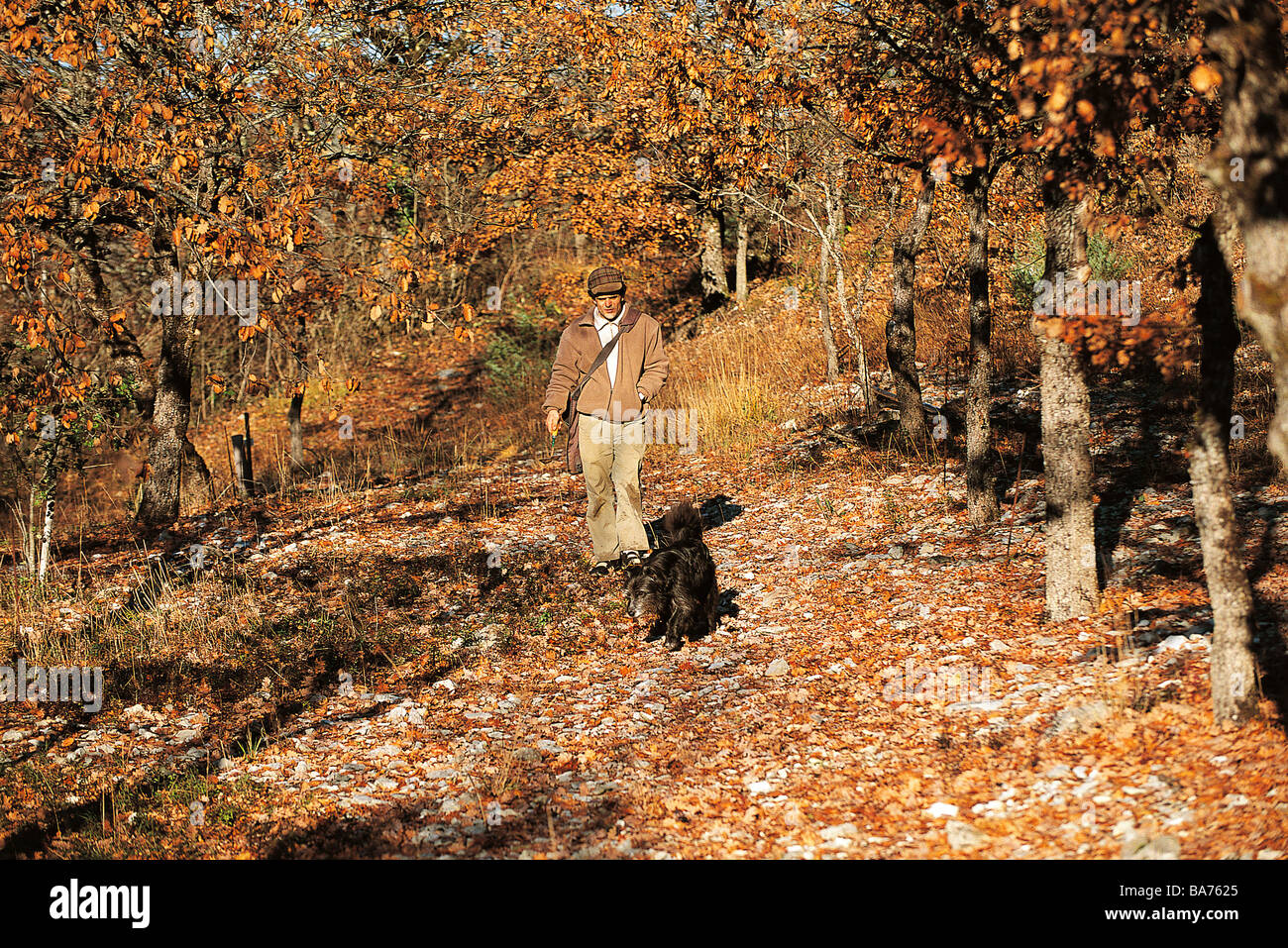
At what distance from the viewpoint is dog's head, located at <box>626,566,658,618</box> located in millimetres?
7199

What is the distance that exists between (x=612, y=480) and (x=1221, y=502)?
16.2ft

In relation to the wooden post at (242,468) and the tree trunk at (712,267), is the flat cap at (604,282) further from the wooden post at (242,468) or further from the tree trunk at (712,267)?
the tree trunk at (712,267)

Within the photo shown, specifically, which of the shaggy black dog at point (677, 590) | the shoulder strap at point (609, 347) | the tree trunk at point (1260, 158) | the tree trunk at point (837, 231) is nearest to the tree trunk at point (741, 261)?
the tree trunk at point (837, 231)

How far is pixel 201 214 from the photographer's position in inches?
283

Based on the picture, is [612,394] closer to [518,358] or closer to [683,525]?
[683,525]

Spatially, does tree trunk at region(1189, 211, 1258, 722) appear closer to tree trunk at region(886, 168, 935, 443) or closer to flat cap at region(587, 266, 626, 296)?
flat cap at region(587, 266, 626, 296)

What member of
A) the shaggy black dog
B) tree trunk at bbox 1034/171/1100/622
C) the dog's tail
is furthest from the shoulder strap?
tree trunk at bbox 1034/171/1100/622

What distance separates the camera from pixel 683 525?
758 cm

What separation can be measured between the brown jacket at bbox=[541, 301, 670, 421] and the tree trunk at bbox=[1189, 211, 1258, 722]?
13.7 ft

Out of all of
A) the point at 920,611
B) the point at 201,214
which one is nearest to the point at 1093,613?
the point at 920,611

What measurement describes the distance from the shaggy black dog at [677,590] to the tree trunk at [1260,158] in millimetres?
4213

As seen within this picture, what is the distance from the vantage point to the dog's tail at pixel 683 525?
750cm

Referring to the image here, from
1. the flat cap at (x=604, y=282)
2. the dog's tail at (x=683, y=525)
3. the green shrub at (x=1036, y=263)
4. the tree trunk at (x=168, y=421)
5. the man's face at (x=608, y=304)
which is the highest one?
the green shrub at (x=1036, y=263)

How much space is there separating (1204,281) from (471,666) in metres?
5.27
